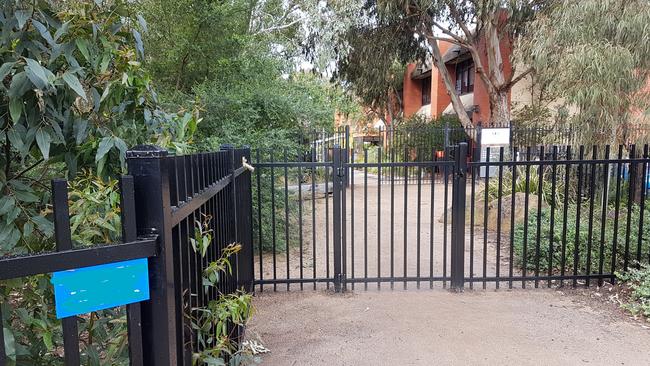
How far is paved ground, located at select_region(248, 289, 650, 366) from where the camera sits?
348cm

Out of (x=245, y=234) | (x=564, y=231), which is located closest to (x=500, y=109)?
(x=564, y=231)

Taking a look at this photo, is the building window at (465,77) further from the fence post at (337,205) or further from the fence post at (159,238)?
the fence post at (159,238)

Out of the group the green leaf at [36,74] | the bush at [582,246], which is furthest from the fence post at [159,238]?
the bush at [582,246]

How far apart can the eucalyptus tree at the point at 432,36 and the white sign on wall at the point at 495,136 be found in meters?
2.97

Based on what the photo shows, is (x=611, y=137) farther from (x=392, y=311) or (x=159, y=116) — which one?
(x=159, y=116)

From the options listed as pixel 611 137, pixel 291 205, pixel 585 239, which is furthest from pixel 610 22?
pixel 291 205

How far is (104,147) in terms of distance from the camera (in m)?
1.61

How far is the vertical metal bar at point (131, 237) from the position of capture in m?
1.29

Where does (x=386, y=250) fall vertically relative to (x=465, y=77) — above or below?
below

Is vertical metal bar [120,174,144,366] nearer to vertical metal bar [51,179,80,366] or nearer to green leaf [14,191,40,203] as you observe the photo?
vertical metal bar [51,179,80,366]

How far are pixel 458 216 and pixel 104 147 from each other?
382 cm

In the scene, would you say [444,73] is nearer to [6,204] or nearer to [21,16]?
[21,16]

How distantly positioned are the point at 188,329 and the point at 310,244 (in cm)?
561

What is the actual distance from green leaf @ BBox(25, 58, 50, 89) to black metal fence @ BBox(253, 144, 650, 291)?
3.29 m
